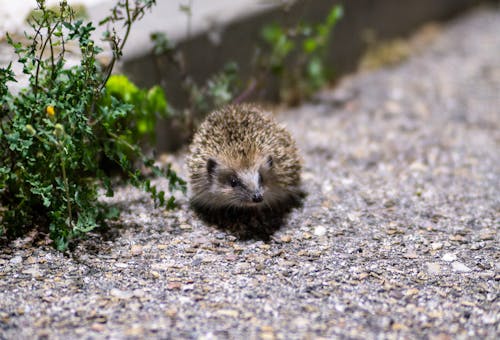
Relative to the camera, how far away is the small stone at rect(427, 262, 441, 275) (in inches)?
138

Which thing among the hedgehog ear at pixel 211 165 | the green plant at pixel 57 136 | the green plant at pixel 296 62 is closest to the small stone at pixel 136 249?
the green plant at pixel 57 136

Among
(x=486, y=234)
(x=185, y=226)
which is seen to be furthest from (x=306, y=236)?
(x=486, y=234)

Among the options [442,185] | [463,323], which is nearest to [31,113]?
[463,323]

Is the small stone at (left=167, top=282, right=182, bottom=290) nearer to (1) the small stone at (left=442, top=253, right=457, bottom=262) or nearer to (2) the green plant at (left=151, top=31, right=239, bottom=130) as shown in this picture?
(1) the small stone at (left=442, top=253, right=457, bottom=262)

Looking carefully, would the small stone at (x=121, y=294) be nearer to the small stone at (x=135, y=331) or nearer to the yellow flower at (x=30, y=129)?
the small stone at (x=135, y=331)

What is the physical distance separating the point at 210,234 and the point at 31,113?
1.32 meters

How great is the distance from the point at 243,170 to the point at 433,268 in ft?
4.39

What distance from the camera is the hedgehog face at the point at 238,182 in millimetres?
3982

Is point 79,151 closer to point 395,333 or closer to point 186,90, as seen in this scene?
point 186,90

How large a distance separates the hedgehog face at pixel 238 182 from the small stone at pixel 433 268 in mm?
1096

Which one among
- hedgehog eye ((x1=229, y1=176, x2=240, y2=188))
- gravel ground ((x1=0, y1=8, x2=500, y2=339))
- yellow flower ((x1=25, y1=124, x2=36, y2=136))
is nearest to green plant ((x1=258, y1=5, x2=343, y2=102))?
gravel ground ((x1=0, y1=8, x2=500, y2=339))

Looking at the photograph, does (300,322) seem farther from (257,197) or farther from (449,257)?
(449,257)

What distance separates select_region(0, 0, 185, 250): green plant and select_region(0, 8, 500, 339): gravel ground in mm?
240

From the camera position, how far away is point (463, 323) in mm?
3016
